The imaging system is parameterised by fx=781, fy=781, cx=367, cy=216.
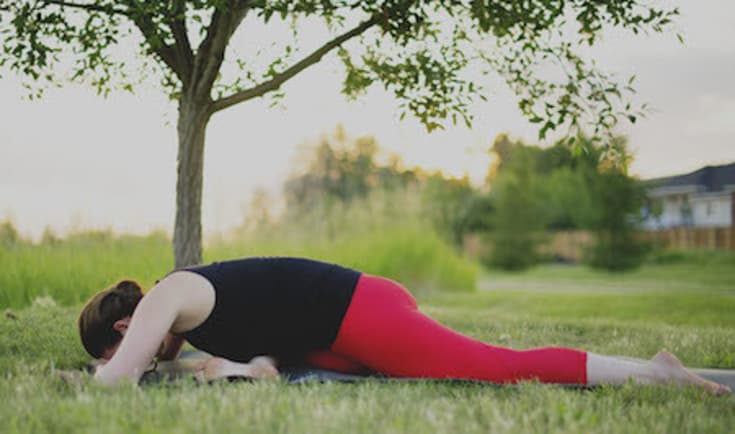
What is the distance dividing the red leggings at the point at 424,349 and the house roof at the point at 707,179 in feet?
122

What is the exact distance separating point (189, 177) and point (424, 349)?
9.81ft

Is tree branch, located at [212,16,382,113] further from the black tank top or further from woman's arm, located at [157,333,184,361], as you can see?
the black tank top

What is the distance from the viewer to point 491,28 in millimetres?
6207

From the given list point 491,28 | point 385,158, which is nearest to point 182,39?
point 491,28

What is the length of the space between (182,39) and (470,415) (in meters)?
4.13

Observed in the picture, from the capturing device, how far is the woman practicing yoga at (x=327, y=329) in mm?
3379

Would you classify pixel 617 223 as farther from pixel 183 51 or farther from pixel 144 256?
pixel 183 51

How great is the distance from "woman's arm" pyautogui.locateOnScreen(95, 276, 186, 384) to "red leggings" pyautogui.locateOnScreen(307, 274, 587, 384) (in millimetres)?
804

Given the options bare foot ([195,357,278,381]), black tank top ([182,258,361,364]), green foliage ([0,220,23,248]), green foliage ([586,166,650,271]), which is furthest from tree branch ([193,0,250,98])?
green foliage ([586,166,650,271])

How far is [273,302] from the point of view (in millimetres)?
3453

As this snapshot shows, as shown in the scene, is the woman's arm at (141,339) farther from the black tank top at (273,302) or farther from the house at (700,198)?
the house at (700,198)

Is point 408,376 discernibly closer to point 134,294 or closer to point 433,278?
point 134,294

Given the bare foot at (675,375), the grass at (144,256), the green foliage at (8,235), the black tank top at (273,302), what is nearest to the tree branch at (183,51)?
the grass at (144,256)

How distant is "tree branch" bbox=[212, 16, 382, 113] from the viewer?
5.83 m
